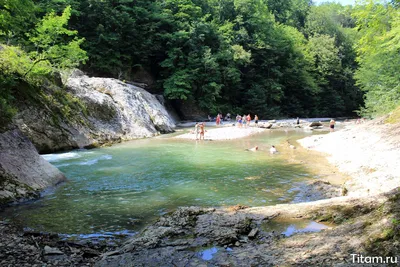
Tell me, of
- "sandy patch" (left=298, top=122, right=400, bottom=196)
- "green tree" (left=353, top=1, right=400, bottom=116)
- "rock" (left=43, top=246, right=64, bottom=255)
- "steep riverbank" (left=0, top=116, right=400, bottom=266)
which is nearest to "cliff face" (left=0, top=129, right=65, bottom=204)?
"steep riverbank" (left=0, top=116, right=400, bottom=266)

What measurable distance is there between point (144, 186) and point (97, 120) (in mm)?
13101

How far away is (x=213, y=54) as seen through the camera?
44969mm

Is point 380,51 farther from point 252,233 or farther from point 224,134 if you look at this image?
point 252,233

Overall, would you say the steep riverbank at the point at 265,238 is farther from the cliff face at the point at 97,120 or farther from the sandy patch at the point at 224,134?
the sandy patch at the point at 224,134

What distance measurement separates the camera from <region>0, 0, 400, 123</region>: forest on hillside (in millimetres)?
18938

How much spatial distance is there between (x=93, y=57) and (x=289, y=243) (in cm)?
3722

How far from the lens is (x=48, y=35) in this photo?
61.2ft

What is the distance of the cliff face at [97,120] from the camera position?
17.0 m

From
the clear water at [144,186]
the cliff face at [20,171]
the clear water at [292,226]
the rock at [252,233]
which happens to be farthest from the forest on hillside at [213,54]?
the clear water at [292,226]

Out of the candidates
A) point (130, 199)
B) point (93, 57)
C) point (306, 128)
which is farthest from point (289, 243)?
point (93, 57)

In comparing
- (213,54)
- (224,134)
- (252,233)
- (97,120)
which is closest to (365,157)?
(252,233)

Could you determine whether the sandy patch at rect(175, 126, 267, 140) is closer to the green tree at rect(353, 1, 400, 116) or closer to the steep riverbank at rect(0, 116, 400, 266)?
the green tree at rect(353, 1, 400, 116)

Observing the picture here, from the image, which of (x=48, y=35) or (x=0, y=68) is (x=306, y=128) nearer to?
(x=48, y=35)

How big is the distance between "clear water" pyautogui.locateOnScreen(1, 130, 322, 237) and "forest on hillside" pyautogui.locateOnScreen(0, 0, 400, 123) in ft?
13.0
